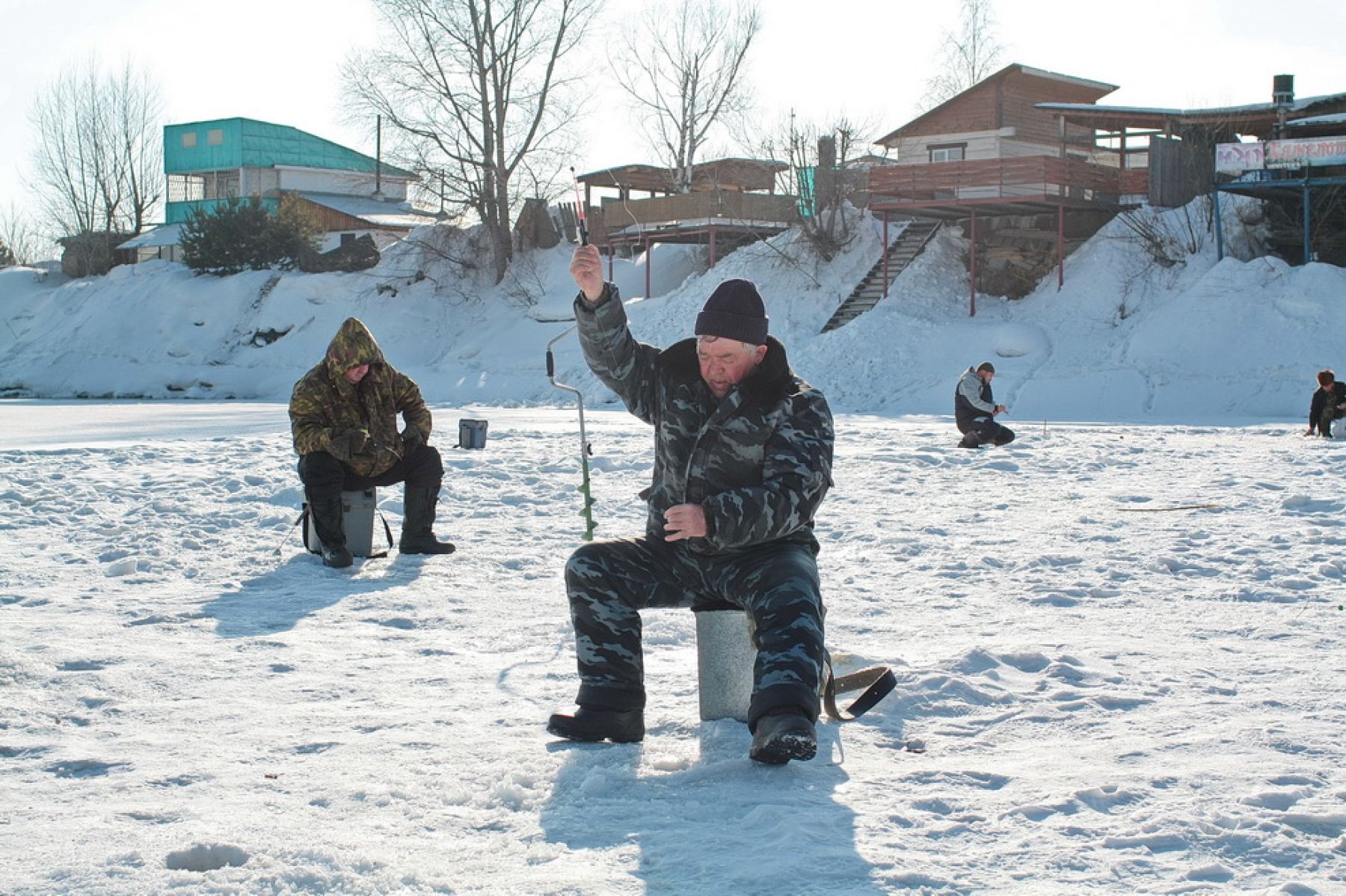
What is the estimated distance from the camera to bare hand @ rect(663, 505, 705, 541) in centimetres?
372

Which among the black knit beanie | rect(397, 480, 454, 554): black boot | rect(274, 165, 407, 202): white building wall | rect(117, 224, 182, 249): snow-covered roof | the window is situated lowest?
rect(397, 480, 454, 554): black boot

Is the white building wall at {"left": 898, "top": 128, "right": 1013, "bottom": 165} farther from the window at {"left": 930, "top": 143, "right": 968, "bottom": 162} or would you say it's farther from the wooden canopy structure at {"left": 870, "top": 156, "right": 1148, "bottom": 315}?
the wooden canopy structure at {"left": 870, "top": 156, "right": 1148, "bottom": 315}

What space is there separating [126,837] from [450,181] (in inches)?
1499

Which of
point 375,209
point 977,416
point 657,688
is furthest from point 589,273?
point 375,209

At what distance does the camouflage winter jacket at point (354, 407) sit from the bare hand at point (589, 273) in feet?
10.1

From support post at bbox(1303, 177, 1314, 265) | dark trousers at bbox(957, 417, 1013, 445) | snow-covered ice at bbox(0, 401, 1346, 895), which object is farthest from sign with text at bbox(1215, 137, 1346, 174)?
snow-covered ice at bbox(0, 401, 1346, 895)

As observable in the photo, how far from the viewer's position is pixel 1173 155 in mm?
30438

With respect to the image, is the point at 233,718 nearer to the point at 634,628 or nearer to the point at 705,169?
the point at 634,628

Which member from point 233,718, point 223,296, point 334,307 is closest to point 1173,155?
point 334,307

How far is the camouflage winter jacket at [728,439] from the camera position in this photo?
3902 millimetres

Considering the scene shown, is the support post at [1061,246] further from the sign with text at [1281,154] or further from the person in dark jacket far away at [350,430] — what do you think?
the person in dark jacket far away at [350,430]

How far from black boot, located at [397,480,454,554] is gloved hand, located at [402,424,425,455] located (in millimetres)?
199

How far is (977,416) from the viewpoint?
45.9ft

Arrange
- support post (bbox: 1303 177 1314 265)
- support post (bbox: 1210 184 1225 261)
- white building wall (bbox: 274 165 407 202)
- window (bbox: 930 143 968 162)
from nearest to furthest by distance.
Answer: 1. support post (bbox: 1303 177 1314 265)
2. support post (bbox: 1210 184 1225 261)
3. window (bbox: 930 143 968 162)
4. white building wall (bbox: 274 165 407 202)
